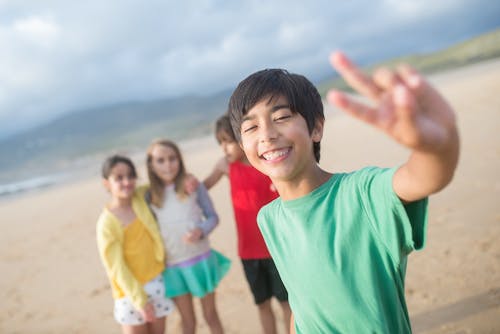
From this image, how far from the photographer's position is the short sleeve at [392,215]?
1161 mm

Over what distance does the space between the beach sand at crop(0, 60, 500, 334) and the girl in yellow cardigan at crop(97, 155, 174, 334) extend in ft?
4.37

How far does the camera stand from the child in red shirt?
3.23 m

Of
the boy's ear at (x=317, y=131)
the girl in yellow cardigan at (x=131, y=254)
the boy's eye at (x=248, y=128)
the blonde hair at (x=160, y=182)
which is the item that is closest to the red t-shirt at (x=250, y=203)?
the blonde hair at (x=160, y=182)

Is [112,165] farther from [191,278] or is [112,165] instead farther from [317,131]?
[317,131]

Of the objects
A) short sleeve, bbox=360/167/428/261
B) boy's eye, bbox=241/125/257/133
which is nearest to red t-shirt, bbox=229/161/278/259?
boy's eye, bbox=241/125/257/133

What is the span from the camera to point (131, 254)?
314 centimetres

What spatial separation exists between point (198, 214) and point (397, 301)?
2.25 meters

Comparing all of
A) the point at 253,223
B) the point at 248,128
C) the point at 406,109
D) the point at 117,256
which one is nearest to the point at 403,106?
the point at 406,109

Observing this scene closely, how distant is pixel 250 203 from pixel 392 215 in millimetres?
2144

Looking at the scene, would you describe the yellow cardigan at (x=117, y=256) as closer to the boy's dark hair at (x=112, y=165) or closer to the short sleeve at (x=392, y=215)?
the boy's dark hair at (x=112, y=165)

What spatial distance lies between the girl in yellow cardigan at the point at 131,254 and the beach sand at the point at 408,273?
1.33 metres

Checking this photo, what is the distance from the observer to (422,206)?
3.77 ft

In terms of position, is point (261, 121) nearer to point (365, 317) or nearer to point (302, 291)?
point (302, 291)

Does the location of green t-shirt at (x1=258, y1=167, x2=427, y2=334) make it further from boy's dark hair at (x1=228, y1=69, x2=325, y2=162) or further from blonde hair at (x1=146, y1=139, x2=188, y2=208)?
blonde hair at (x1=146, y1=139, x2=188, y2=208)
